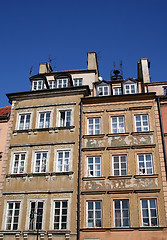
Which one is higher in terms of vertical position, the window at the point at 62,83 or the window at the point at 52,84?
the window at the point at 52,84

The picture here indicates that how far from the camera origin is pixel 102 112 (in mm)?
21234

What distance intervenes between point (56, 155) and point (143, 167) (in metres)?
5.82

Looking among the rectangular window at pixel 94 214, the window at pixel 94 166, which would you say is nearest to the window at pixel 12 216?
the rectangular window at pixel 94 214

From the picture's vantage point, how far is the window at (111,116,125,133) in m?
20.4

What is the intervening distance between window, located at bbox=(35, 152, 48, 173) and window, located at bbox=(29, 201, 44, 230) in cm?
217

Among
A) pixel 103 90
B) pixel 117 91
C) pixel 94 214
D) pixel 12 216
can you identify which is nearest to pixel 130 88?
pixel 117 91

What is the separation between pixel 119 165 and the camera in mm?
19062

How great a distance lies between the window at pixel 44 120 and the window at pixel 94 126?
3056 mm

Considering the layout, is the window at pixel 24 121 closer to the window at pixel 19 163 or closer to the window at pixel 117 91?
the window at pixel 19 163

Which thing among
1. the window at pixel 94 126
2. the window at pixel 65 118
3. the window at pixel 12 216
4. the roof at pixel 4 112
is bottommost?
the window at pixel 12 216

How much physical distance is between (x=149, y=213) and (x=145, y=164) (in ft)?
9.97

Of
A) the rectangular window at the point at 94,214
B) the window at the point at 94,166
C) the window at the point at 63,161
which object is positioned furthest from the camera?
the window at the point at 63,161

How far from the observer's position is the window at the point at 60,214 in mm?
17891

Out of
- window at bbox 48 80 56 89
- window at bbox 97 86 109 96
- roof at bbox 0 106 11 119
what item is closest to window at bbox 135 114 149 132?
window at bbox 97 86 109 96
